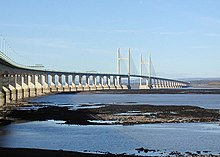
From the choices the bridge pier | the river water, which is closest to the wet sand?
the river water

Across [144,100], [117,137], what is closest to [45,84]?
[144,100]

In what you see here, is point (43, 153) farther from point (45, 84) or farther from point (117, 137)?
point (45, 84)

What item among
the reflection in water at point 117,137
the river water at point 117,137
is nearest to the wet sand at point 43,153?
the river water at point 117,137

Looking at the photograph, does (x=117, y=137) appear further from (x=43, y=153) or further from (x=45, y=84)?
(x=45, y=84)

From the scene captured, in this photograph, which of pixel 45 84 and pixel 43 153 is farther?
pixel 45 84

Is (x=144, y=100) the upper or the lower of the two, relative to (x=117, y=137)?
upper

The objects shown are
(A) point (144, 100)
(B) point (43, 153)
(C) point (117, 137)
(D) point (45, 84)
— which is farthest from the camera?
(D) point (45, 84)

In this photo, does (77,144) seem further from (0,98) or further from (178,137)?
(0,98)

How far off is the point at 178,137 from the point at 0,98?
54.4 meters

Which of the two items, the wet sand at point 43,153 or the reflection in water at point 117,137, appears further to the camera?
the reflection in water at point 117,137

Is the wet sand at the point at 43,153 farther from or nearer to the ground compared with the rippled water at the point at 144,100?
nearer to the ground

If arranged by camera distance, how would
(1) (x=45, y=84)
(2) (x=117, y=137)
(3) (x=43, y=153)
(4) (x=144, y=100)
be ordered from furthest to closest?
1. (1) (x=45, y=84)
2. (4) (x=144, y=100)
3. (2) (x=117, y=137)
4. (3) (x=43, y=153)

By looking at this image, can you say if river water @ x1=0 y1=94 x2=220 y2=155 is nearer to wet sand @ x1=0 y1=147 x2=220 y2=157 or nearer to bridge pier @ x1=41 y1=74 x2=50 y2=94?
wet sand @ x1=0 y1=147 x2=220 y2=157

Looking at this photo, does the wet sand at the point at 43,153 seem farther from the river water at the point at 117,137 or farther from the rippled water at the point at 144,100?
the rippled water at the point at 144,100
